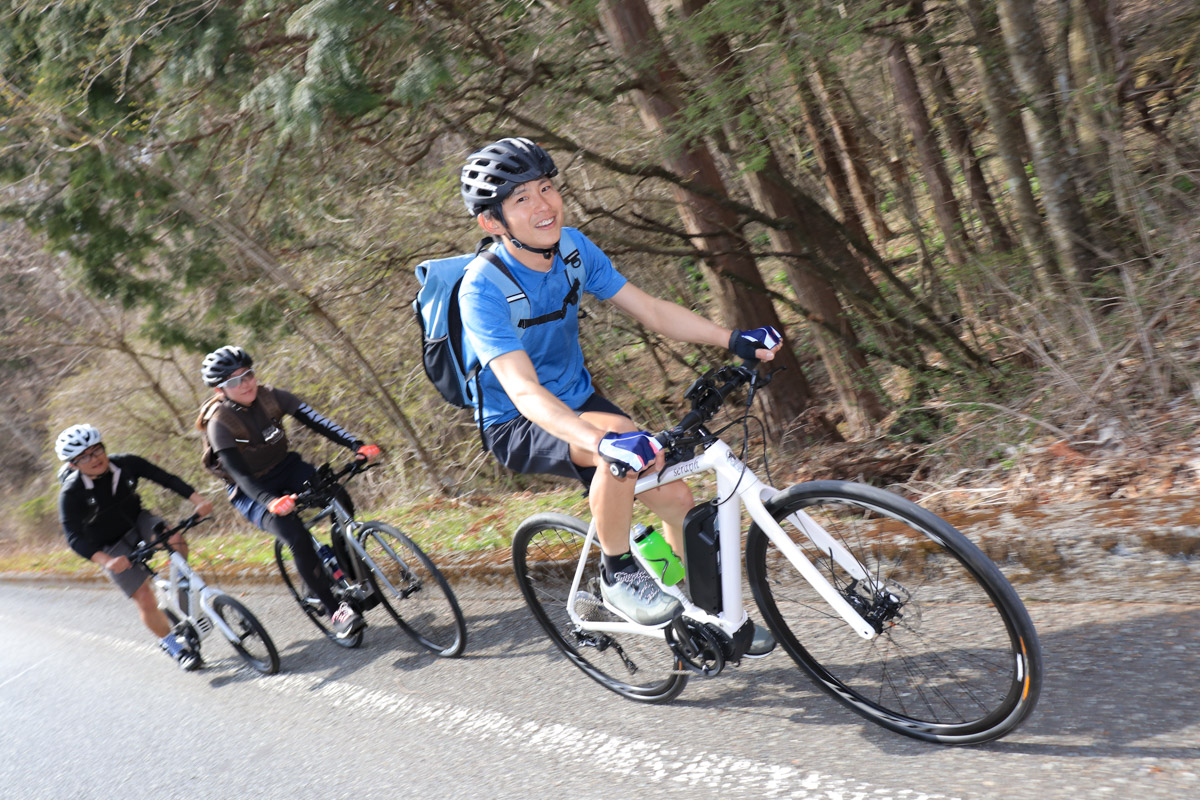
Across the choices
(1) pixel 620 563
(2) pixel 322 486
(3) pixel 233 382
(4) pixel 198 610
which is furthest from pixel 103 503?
(1) pixel 620 563

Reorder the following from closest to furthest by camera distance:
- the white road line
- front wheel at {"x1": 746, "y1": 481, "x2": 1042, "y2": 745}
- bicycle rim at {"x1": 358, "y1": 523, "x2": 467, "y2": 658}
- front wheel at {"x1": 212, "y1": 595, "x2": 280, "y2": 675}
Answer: front wheel at {"x1": 746, "y1": 481, "x2": 1042, "y2": 745}
the white road line
bicycle rim at {"x1": 358, "y1": 523, "x2": 467, "y2": 658}
front wheel at {"x1": 212, "y1": 595, "x2": 280, "y2": 675}

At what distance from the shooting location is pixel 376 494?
12.6m

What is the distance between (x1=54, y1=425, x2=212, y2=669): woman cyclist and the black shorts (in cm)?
363

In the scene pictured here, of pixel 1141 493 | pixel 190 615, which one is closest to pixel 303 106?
pixel 190 615

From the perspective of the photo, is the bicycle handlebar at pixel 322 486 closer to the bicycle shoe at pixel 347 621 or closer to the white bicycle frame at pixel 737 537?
the bicycle shoe at pixel 347 621

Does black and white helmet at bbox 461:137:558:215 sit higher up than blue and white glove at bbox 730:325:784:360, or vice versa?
black and white helmet at bbox 461:137:558:215

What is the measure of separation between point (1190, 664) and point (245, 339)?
356 inches

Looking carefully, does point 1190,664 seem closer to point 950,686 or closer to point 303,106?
point 950,686

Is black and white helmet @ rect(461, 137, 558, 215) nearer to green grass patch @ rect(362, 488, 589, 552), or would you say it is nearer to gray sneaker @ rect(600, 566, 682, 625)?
gray sneaker @ rect(600, 566, 682, 625)

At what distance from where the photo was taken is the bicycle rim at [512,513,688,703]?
3.90 metres

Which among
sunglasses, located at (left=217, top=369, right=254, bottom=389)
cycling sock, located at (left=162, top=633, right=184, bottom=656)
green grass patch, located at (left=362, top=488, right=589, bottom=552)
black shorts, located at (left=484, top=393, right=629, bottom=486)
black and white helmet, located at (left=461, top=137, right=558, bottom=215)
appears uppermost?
black and white helmet, located at (left=461, top=137, right=558, bottom=215)

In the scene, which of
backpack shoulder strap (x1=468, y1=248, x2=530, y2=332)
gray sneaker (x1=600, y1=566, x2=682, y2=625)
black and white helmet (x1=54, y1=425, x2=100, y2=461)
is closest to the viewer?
backpack shoulder strap (x1=468, y1=248, x2=530, y2=332)

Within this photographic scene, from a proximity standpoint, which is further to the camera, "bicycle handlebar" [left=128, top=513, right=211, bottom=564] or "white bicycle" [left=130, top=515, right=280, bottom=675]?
"bicycle handlebar" [left=128, top=513, right=211, bottom=564]

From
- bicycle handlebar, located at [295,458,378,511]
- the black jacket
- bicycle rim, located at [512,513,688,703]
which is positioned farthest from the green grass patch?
bicycle rim, located at [512,513,688,703]
